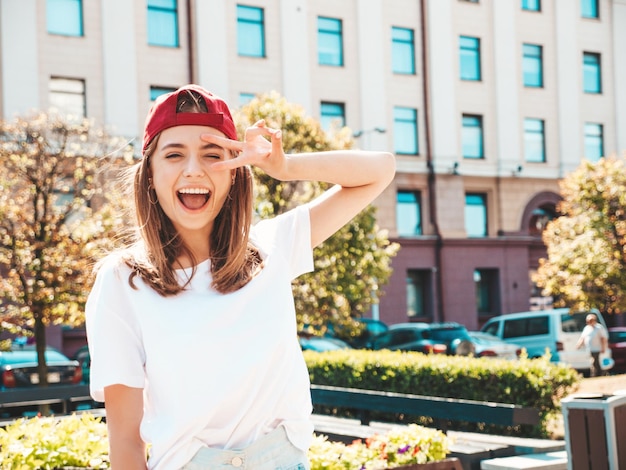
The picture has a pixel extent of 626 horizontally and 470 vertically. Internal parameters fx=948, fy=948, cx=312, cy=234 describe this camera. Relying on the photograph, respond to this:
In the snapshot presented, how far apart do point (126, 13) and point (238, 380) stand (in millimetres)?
29396

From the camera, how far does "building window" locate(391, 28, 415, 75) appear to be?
116 feet

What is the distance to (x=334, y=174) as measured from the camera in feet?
9.05

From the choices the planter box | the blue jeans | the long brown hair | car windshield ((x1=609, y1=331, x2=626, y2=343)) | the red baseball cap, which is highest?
the red baseball cap

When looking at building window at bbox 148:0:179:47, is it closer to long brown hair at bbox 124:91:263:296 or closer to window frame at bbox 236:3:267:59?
window frame at bbox 236:3:267:59

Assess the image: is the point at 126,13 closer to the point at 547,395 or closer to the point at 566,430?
the point at 547,395

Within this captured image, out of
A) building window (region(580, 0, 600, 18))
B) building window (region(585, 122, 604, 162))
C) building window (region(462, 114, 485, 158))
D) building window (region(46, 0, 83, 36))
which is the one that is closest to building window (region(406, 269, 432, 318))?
building window (region(462, 114, 485, 158))

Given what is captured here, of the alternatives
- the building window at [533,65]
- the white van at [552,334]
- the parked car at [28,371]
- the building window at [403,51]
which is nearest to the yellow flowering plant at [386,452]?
the parked car at [28,371]

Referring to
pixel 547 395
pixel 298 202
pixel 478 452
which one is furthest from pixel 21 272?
pixel 478 452

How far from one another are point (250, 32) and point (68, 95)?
22.5 feet

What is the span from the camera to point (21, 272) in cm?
1559

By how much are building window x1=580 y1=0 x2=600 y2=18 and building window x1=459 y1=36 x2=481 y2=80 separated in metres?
5.78

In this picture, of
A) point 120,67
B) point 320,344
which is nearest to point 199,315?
point 320,344

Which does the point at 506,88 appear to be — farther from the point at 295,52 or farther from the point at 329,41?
the point at 295,52

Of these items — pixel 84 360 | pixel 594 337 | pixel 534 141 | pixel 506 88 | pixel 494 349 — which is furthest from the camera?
pixel 534 141
